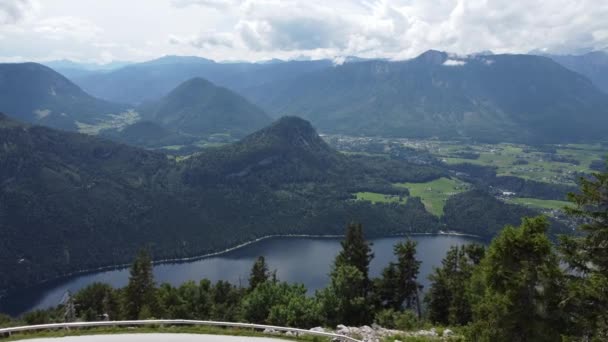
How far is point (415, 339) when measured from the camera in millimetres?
24531

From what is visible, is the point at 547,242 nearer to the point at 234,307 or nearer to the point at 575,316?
the point at 575,316

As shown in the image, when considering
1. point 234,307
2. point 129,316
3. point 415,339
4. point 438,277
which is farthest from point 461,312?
point 129,316

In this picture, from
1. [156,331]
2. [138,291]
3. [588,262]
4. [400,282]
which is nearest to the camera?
[588,262]

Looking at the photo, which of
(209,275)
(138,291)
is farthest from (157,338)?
(209,275)

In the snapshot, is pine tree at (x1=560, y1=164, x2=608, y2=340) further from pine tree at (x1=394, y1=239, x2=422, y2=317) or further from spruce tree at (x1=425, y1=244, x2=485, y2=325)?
pine tree at (x1=394, y1=239, x2=422, y2=317)

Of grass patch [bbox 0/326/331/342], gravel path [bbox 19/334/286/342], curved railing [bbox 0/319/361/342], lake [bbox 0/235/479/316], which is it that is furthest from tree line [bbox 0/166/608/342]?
lake [bbox 0/235/479/316]

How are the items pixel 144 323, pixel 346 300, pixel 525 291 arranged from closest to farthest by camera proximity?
pixel 525 291 → pixel 144 323 → pixel 346 300

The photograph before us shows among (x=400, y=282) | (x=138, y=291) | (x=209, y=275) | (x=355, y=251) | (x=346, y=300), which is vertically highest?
(x=355, y=251)

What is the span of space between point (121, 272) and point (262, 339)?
19235 centimetres

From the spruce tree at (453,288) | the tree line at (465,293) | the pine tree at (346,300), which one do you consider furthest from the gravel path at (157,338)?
the spruce tree at (453,288)

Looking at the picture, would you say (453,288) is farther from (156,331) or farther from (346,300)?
(156,331)

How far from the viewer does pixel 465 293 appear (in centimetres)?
3931

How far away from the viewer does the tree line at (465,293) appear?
20.0 meters

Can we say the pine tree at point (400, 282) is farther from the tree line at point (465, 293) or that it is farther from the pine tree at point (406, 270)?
the tree line at point (465, 293)
